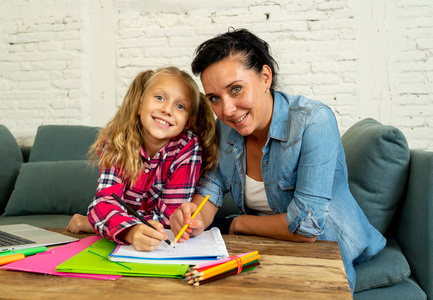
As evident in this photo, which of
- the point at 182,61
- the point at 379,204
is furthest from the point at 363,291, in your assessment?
the point at 182,61

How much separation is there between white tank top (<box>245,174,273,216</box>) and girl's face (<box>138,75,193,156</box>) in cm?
34

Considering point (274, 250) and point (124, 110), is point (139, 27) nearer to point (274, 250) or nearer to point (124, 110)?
point (124, 110)

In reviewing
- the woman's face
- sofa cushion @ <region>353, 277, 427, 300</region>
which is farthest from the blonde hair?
sofa cushion @ <region>353, 277, 427, 300</region>

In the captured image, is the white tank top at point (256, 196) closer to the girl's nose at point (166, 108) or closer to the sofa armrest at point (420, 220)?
the girl's nose at point (166, 108)

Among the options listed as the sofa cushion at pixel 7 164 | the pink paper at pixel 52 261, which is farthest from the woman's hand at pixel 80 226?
the sofa cushion at pixel 7 164

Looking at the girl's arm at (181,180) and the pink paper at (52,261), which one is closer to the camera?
the pink paper at (52,261)

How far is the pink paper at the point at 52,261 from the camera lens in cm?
86

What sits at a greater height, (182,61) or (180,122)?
(182,61)

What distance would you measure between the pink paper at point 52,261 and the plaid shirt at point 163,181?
30cm

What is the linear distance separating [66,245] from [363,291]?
1.02 metres

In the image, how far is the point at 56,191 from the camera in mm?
2393

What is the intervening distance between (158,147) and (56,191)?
111 cm

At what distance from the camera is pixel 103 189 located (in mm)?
1389

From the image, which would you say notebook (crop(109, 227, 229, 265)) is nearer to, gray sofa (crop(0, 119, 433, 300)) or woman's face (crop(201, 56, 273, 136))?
woman's face (crop(201, 56, 273, 136))
